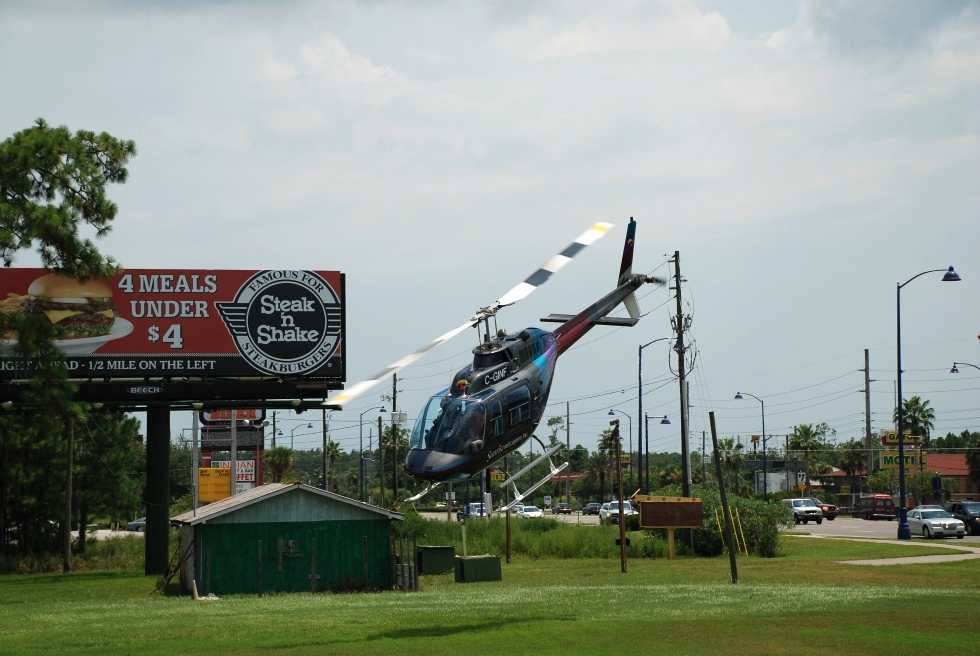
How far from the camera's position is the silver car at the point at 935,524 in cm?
5531

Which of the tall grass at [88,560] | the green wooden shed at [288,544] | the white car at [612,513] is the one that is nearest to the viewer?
the green wooden shed at [288,544]

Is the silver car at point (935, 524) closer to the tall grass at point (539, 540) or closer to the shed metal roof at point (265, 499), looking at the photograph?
the tall grass at point (539, 540)

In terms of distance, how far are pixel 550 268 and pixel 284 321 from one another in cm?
1940

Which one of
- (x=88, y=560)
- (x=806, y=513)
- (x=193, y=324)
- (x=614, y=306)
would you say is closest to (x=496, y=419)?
(x=614, y=306)

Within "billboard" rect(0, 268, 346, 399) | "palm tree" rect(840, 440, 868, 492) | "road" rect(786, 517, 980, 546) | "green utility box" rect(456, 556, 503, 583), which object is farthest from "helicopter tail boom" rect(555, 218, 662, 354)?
"palm tree" rect(840, 440, 868, 492)

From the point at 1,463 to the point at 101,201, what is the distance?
21.7m

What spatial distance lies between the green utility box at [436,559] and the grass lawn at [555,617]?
3494 mm

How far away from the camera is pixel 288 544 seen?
39562 mm

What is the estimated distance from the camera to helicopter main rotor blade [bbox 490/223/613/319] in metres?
25.5

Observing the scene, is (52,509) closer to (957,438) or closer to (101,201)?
(101,201)

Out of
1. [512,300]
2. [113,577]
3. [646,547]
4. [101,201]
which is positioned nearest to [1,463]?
[113,577]

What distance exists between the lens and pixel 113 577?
45750 mm

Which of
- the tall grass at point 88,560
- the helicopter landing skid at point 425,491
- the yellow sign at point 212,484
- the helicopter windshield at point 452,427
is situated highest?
the helicopter windshield at point 452,427

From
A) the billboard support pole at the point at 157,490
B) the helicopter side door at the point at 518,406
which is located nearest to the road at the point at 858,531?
the billboard support pole at the point at 157,490
